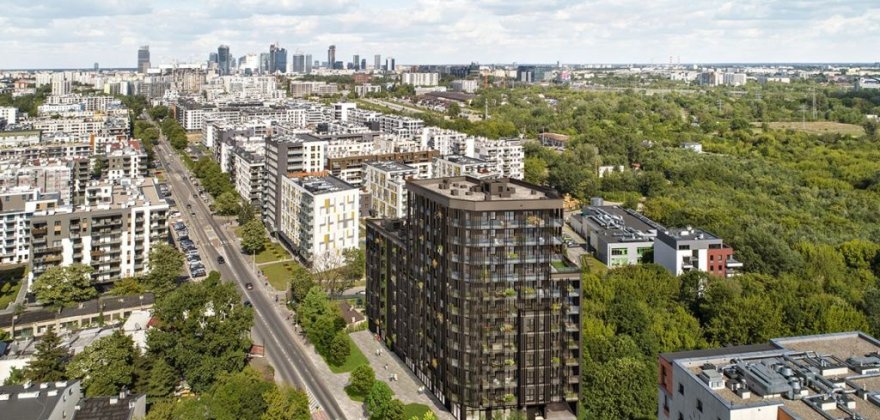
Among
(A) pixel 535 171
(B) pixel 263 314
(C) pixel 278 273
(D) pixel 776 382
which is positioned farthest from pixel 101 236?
(A) pixel 535 171

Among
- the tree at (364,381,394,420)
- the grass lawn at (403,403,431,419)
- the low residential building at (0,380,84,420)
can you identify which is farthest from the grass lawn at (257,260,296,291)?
the low residential building at (0,380,84,420)

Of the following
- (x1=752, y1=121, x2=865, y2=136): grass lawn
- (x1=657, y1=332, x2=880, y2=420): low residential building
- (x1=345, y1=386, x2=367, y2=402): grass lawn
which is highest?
(x1=752, y1=121, x2=865, y2=136): grass lawn

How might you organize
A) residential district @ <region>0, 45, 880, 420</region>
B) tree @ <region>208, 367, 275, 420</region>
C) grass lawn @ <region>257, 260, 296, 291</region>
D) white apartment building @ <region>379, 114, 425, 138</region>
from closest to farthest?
residential district @ <region>0, 45, 880, 420</region> < tree @ <region>208, 367, 275, 420</region> < grass lawn @ <region>257, 260, 296, 291</region> < white apartment building @ <region>379, 114, 425, 138</region>

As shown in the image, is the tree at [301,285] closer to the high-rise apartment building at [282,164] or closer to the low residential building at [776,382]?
the high-rise apartment building at [282,164]

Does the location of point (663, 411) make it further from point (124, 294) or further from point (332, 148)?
point (332, 148)

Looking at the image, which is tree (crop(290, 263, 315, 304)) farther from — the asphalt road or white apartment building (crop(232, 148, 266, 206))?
white apartment building (crop(232, 148, 266, 206))

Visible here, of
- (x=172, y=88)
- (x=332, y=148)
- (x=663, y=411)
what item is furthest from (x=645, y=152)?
(x=172, y=88)
